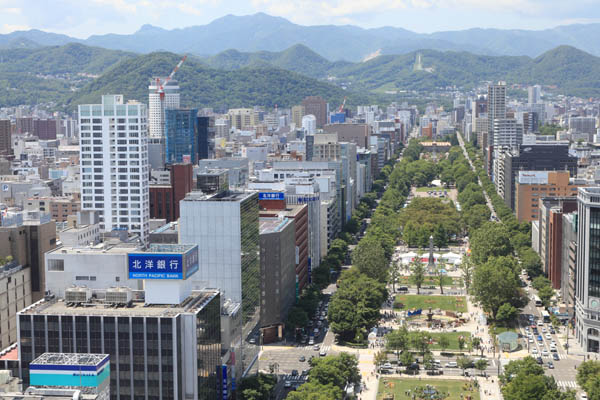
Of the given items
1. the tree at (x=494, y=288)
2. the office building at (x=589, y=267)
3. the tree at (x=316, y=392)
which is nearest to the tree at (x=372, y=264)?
the tree at (x=494, y=288)

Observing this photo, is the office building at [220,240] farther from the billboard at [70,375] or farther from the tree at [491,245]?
the tree at [491,245]

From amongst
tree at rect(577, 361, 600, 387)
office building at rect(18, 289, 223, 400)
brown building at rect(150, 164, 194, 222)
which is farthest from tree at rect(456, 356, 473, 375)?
brown building at rect(150, 164, 194, 222)

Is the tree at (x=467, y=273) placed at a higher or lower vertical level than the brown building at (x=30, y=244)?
lower

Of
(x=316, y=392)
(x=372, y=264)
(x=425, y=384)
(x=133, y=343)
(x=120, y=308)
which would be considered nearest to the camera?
(x=133, y=343)

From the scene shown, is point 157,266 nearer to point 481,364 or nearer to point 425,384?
point 425,384

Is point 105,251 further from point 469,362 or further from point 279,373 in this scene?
point 469,362

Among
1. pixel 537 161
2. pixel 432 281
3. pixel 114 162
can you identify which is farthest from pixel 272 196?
pixel 537 161
